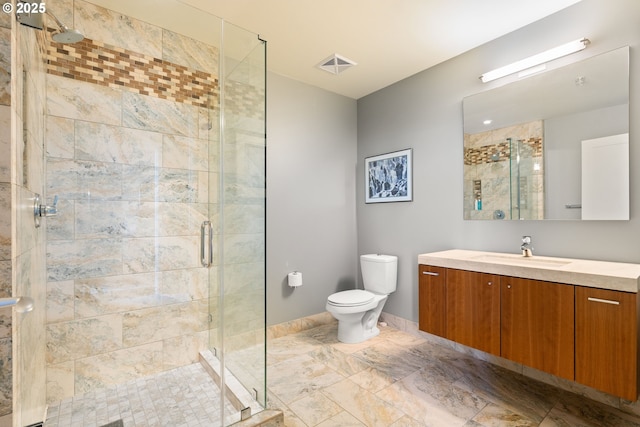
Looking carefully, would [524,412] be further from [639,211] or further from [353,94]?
[353,94]

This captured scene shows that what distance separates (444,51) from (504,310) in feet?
6.62

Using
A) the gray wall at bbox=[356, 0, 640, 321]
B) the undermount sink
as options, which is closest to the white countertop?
the undermount sink

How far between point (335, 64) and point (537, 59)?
151 cm

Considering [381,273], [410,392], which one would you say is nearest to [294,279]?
[381,273]

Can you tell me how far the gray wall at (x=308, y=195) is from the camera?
2951 millimetres

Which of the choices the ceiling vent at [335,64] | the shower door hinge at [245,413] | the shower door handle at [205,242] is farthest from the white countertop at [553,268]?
the ceiling vent at [335,64]

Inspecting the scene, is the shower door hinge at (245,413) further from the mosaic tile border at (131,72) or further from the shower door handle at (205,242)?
the mosaic tile border at (131,72)

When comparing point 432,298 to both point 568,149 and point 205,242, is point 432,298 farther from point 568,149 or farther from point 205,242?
point 205,242

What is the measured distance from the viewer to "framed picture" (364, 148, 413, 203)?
3.01 m

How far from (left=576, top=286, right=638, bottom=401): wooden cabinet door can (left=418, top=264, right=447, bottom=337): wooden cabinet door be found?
0.76 meters

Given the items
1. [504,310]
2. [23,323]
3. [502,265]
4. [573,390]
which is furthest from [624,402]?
[23,323]

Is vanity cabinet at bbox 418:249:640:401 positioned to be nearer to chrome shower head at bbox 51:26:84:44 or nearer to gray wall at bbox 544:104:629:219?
gray wall at bbox 544:104:629:219

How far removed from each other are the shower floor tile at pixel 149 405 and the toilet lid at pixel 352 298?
112cm

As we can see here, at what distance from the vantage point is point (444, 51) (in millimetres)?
2521
